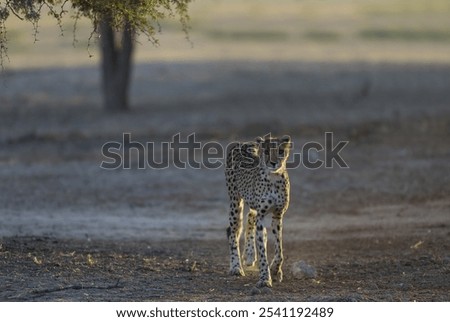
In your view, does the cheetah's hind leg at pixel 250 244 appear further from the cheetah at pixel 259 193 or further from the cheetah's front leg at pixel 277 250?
the cheetah's front leg at pixel 277 250

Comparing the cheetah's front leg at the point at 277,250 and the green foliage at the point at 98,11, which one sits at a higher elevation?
the green foliage at the point at 98,11

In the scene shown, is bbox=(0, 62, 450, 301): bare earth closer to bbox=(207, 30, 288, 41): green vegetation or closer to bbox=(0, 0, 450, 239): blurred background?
bbox=(0, 0, 450, 239): blurred background

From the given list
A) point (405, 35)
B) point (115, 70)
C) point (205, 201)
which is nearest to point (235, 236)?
point (205, 201)

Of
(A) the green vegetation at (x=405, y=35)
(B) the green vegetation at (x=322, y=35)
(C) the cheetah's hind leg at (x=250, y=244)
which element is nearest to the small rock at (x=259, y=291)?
(C) the cheetah's hind leg at (x=250, y=244)

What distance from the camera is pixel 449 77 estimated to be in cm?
3912

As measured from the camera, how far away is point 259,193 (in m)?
11.5

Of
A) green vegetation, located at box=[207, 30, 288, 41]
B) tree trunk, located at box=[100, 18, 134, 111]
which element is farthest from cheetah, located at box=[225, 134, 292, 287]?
green vegetation, located at box=[207, 30, 288, 41]

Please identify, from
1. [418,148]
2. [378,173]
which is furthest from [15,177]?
[418,148]

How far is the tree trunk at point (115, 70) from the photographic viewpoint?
28.3 m

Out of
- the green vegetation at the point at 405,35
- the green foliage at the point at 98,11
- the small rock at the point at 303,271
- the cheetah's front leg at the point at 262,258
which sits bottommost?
the small rock at the point at 303,271

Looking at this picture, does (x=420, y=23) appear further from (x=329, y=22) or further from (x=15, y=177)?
(x=15, y=177)

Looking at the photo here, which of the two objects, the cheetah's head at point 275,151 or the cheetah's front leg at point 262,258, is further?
the cheetah's front leg at point 262,258

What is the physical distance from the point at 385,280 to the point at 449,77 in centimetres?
2853

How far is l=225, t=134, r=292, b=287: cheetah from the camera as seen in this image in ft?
36.2
